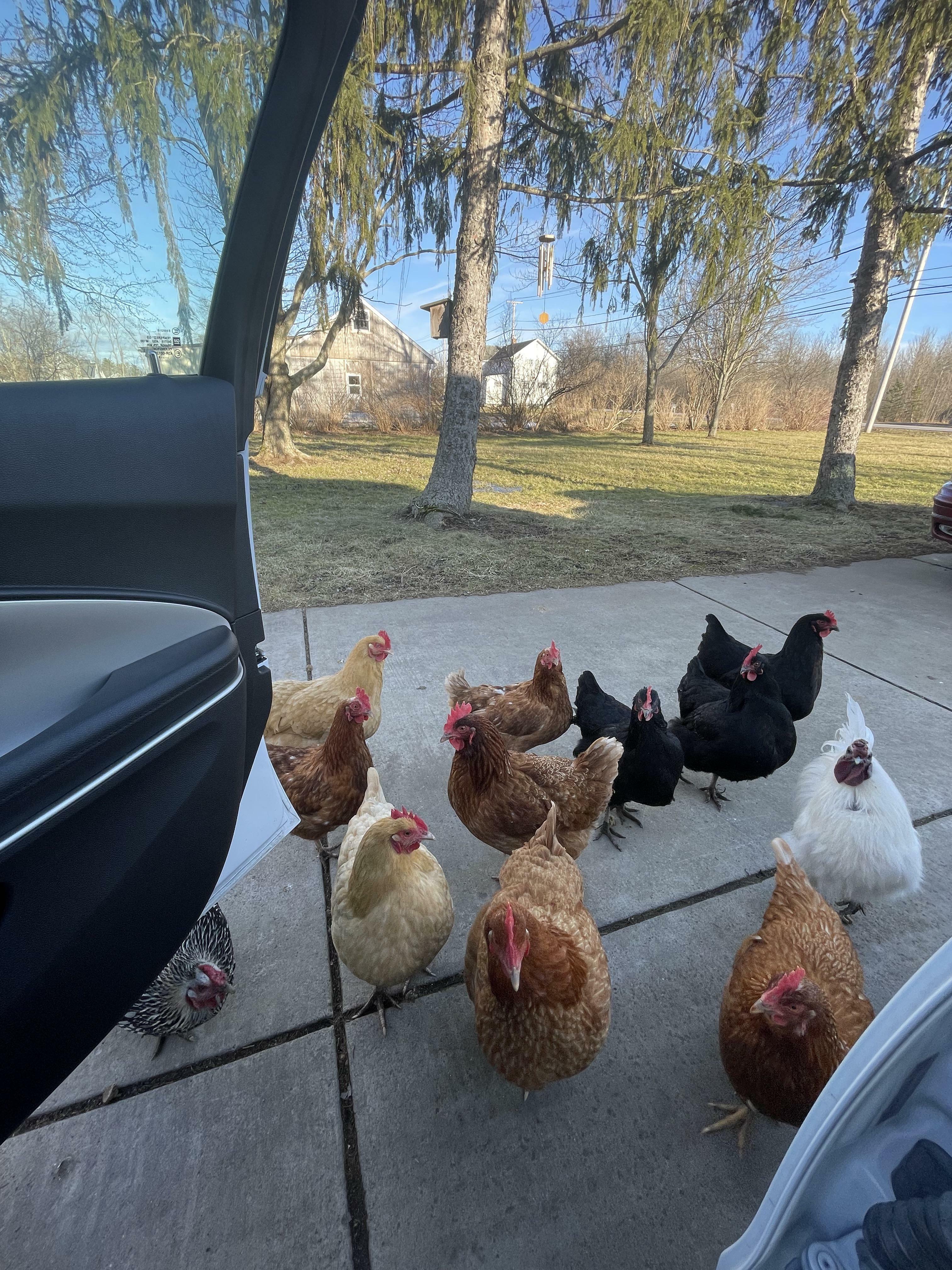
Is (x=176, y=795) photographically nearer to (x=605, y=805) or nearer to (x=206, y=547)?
(x=206, y=547)

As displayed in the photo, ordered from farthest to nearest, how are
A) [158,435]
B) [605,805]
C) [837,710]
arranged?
[837,710] < [605,805] < [158,435]

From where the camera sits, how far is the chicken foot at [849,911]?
2.17m

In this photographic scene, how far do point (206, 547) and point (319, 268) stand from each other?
10034 mm

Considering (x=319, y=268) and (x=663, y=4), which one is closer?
(x=663, y=4)

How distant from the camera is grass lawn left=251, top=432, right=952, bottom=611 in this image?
5.63 m

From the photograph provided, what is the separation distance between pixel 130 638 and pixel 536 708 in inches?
83.9

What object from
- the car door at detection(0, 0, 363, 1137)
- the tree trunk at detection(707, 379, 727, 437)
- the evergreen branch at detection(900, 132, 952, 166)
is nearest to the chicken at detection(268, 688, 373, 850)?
the car door at detection(0, 0, 363, 1137)

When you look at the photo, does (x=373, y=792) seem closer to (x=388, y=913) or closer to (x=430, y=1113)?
(x=388, y=913)

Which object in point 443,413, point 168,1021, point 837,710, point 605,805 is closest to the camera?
point 168,1021

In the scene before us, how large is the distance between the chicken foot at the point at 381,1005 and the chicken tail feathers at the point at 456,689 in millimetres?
1441

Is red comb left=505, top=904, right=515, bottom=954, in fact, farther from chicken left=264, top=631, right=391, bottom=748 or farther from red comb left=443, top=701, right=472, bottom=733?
chicken left=264, top=631, right=391, bottom=748

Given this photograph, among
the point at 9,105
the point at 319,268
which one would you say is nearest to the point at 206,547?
the point at 9,105

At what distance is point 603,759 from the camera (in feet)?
7.09

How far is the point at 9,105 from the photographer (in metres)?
0.87
